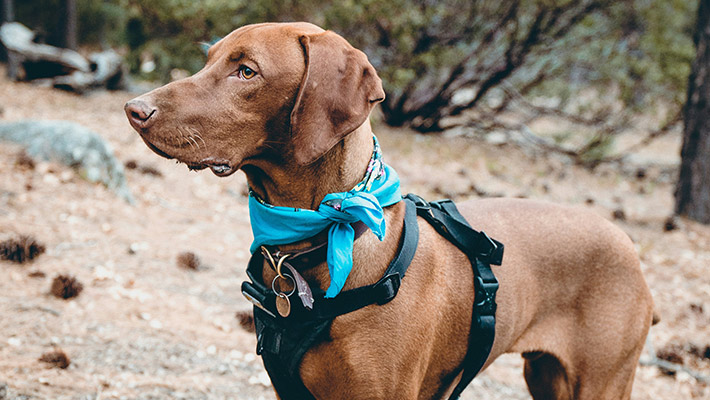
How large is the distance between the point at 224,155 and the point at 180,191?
4.94 m

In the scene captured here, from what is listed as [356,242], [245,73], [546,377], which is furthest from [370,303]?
[546,377]

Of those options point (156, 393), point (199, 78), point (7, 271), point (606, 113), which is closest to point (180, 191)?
point (7, 271)

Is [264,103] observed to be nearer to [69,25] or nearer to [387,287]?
[387,287]

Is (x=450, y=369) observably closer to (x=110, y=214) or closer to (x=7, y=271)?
(x=7, y=271)

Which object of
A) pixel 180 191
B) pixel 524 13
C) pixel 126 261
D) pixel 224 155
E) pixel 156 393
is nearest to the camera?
pixel 224 155

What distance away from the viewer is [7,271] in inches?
157

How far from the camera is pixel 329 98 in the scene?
193 cm

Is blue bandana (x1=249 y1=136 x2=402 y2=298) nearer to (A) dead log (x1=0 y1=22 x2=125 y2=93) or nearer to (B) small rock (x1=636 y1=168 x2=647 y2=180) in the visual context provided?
(A) dead log (x1=0 y1=22 x2=125 y2=93)

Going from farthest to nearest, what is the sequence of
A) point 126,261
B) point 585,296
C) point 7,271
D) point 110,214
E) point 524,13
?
point 524,13
point 110,214
point 126,261
point 7,271
point 585,296

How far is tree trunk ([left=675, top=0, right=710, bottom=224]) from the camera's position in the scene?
753cm

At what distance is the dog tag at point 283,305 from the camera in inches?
Answer: 79.7

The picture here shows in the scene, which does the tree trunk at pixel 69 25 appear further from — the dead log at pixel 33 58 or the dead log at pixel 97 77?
the dead log at pixel 97 77

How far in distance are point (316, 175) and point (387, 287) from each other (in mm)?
492

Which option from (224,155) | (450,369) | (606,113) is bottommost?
(606,113)
